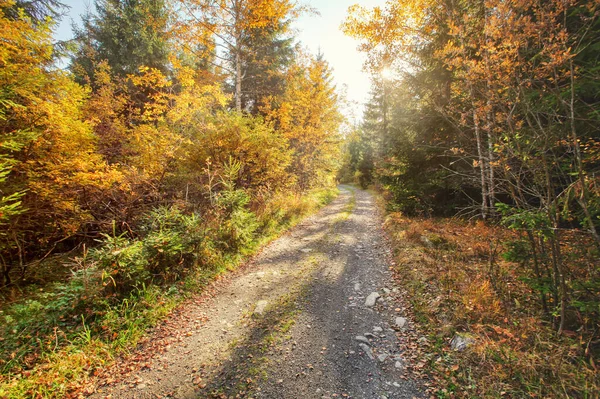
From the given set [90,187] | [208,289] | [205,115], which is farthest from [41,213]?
[205,115]

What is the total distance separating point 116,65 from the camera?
13211mm

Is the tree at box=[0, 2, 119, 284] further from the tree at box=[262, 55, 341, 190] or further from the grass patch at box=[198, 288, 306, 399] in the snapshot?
the tree at box=[262, 55, 341, 190]

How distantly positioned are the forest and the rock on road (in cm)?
54

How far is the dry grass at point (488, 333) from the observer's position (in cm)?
265

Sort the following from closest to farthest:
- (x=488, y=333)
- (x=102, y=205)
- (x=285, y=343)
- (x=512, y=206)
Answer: (x=488, y=333) → (x=285, y=343) → (x=512, y=206) → (x=102, y=205)

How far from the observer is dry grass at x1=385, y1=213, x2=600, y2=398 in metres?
2.65

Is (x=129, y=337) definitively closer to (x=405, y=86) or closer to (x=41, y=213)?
(x=41, y=213)

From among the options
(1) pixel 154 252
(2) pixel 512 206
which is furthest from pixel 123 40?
(2) pixel 512 206

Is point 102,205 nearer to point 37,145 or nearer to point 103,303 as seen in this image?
point 37,145

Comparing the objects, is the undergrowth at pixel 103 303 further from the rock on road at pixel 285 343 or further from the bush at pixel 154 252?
the rock on road at pixel 285 343

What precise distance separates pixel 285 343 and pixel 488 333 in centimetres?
309

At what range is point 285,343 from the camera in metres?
3.71

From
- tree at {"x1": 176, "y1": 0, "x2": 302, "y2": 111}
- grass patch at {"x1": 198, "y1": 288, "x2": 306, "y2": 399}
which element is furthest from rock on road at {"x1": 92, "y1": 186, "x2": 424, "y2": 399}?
tree at {"x1": 176, "y1": 0, "x2": 302, "y2": 111}

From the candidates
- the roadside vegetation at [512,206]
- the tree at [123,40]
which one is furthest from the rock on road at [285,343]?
the tree at [123,40]
